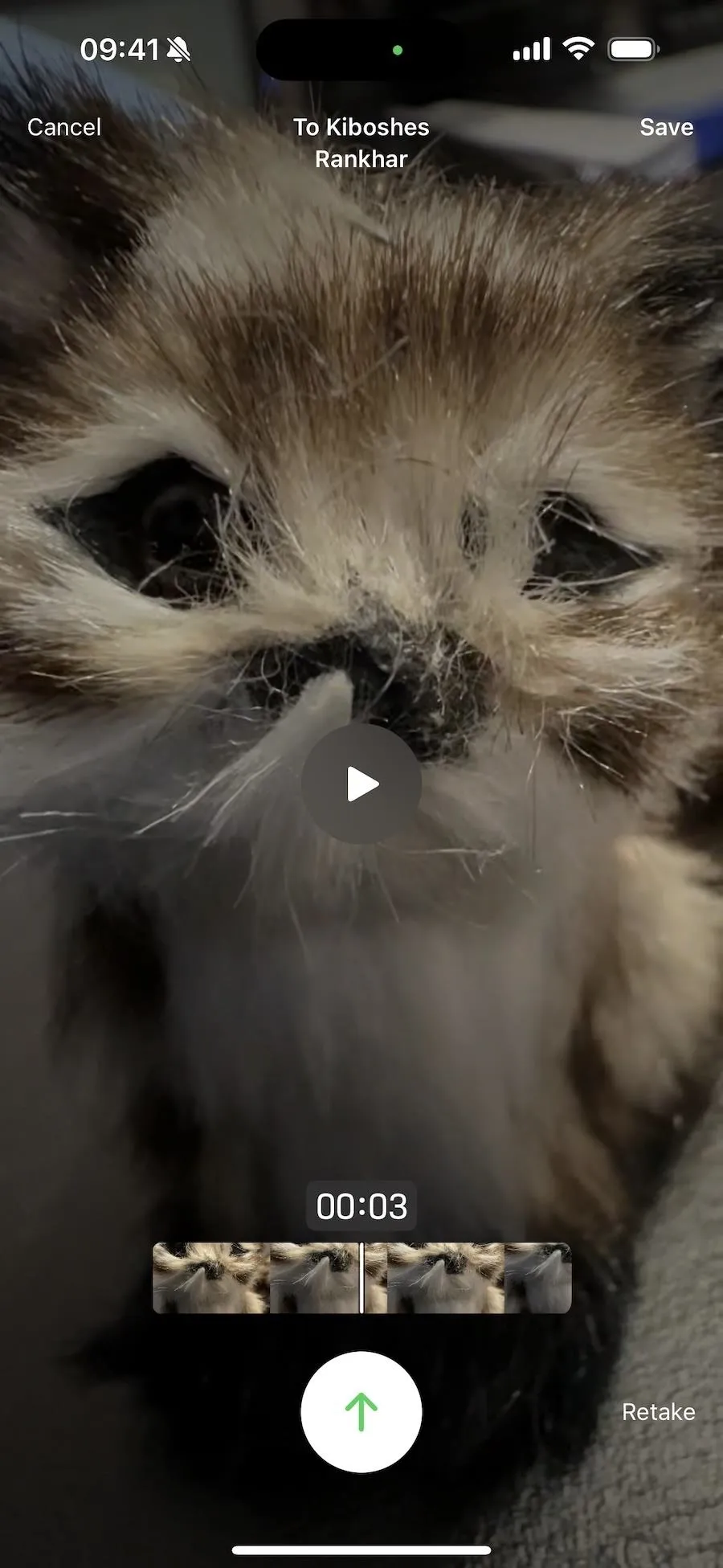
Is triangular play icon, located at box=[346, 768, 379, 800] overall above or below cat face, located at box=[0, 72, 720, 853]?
below

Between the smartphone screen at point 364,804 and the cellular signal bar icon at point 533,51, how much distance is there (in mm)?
17

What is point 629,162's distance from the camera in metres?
0.35

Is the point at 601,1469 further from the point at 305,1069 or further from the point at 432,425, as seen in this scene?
the point at 432,425

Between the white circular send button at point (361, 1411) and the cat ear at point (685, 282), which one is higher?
the cat ear at point (685, 282)

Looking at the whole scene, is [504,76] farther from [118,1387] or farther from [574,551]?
[118,1387]

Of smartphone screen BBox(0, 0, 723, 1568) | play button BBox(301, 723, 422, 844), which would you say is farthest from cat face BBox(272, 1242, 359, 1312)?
play button BBox(301, 723, 422, 844)

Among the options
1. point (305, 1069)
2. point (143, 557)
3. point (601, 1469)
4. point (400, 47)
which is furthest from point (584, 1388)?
point (400, 47)

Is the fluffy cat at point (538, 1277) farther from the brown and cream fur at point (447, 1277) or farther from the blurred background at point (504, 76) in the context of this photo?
the blurred background at point (504, 76)

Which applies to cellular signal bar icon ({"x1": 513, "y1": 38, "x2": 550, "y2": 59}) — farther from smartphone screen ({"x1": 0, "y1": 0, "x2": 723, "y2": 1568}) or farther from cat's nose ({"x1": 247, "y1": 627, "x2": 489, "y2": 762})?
cat's nose ({"x1": 247, "y1": 627, "x2": 489, "y2": 762})

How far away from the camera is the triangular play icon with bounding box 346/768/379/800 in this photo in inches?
13.7

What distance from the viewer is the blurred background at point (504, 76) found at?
0.35 metres
